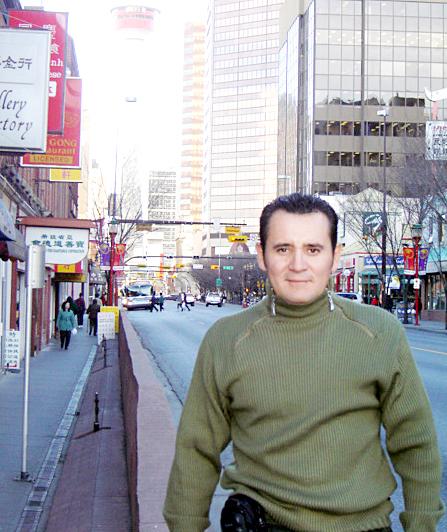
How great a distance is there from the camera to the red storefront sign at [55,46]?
14609 mm

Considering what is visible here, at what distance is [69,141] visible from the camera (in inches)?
746

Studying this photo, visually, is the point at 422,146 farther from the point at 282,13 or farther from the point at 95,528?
the point at 282,13

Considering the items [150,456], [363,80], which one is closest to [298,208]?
[150,456]

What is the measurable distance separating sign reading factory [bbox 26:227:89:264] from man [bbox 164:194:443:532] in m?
12.9

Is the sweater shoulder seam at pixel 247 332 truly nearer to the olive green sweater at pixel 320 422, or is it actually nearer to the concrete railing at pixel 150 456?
the olive green sweater at pixel 320 422

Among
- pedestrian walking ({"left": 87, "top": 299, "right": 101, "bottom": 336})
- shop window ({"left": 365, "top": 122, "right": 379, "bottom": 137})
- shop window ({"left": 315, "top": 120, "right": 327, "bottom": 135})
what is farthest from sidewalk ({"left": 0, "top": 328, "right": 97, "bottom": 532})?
shop window ({"left": 365, "top": 122, "right": 379, "bottom": 137})

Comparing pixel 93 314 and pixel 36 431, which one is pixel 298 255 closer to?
pixel 36 431

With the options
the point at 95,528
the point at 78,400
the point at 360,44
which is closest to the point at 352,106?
the point at 360,44

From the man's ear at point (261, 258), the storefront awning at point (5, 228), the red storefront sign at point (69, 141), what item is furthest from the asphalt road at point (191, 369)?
the red storefront sign at point (69, 141)

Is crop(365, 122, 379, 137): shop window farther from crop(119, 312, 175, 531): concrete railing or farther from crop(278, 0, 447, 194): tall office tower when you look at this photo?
crop(119, 312, 175, 531): concrete railing

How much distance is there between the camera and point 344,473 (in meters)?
2.81

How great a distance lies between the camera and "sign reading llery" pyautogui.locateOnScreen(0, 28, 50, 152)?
39.9ft

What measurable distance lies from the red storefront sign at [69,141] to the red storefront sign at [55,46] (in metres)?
2.61

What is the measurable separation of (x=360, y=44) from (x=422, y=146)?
2361 inches
